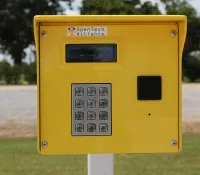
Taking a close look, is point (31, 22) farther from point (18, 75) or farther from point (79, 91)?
point (79, 91)

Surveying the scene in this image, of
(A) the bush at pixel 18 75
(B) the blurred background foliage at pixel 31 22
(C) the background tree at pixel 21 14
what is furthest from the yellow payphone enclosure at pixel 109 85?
(A) the bush at pixel 18 75

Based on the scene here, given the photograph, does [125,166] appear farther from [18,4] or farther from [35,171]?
[18,4]

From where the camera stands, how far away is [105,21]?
3127mm

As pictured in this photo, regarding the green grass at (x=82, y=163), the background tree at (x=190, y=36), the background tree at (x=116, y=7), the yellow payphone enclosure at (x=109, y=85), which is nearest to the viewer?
the yellow payphone enclosure at (x=109, y=85)

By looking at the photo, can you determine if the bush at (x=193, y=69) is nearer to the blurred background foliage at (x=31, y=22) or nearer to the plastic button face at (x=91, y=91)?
the blurred background foliage at (x=31, y=22)

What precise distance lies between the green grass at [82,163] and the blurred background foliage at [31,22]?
33233 mm

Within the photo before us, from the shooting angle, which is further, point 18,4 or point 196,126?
point 18,4

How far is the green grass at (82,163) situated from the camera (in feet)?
20.4

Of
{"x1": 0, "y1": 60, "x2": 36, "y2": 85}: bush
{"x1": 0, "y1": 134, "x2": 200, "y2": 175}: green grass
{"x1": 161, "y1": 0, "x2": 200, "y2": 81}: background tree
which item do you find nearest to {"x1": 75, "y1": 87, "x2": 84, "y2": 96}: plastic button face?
{"x1": 0, "y1": 134, "x2": 200, "y2": 175}: green grass

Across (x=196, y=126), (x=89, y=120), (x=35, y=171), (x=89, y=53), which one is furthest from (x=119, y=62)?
(x=196, y=126)

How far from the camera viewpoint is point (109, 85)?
10.5 ft

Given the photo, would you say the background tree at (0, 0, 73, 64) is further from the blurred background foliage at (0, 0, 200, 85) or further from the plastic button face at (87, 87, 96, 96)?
the plastic button face at (87, 87, 96, 96)

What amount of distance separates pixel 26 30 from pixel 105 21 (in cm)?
4004

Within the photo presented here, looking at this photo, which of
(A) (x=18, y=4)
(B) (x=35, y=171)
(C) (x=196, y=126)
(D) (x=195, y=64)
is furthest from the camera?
(D) (x=195, y=64)
